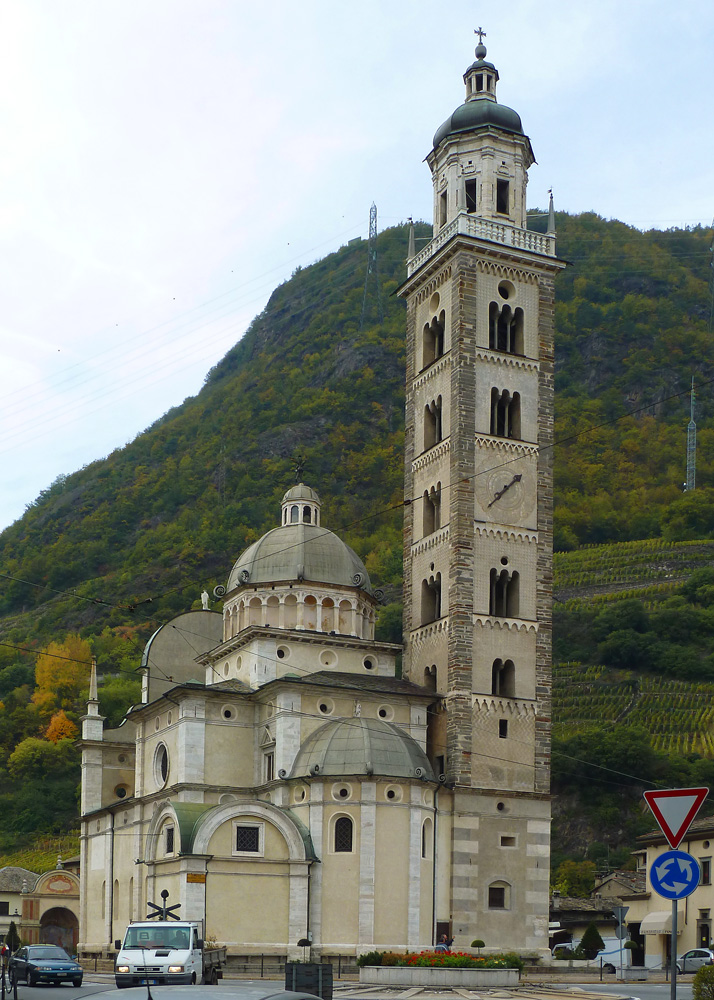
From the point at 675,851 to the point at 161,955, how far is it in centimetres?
1901

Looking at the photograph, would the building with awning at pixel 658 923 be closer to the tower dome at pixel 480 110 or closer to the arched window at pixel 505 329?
the arched window at pixel 505 329

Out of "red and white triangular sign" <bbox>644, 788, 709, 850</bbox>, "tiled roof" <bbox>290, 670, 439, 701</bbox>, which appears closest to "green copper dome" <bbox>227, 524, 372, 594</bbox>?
"tiled roof" <bbox>290, 670, 439, 701</bbox>

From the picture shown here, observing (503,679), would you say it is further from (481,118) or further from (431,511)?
(481,118)

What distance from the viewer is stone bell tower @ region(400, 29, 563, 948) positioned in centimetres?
5166

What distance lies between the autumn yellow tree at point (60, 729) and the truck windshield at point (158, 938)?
8711 cm

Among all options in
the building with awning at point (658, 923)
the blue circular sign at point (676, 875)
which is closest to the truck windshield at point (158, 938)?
the blue circular sign at point (676, 875)

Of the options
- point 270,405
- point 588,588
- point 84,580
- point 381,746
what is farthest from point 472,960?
point 270,405

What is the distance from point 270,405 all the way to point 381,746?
370ft

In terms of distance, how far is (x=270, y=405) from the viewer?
15975cm

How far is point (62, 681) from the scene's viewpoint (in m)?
124

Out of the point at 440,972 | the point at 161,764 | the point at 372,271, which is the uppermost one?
the point at 372,271

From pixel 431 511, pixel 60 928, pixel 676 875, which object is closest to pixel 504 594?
pixel 431 511

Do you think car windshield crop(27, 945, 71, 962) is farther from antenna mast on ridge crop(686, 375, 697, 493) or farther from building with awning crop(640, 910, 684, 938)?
antenna mast on ridge crop(686, 375, 697, 493)

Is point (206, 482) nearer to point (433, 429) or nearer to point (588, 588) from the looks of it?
point (588, 588)
